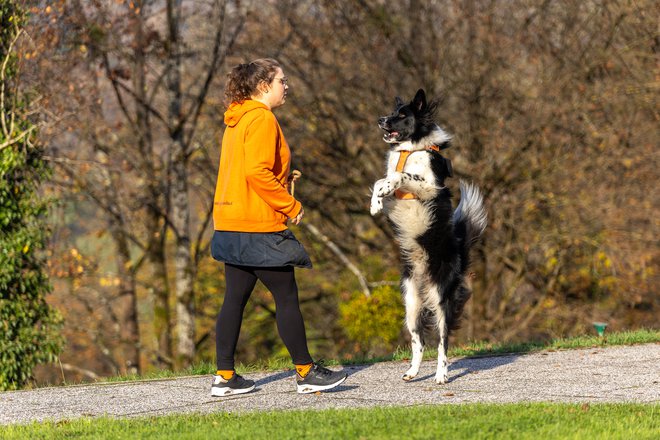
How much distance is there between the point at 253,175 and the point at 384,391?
1.93 m

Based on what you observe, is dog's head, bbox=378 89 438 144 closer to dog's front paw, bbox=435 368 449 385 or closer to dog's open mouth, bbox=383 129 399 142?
dog's open mouth, bbox=383 129 399 142

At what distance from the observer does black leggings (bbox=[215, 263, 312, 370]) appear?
6406 millimetres

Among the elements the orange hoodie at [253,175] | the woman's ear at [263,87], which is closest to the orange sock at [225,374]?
the orange hoodie at [253,175]

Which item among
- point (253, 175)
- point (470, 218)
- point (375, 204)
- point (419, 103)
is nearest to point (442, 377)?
point (470, 218)

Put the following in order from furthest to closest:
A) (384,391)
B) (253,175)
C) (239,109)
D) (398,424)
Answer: (384,391), (239,109), (253,175), (398,424)

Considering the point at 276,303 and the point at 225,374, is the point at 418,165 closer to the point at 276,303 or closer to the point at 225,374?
the point at 276,303

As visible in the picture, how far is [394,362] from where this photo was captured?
8.27m

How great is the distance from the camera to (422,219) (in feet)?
22.7

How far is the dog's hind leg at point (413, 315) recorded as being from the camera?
23.2 ft

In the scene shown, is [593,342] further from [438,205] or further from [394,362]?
[438,205]

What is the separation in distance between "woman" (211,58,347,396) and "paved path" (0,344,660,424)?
0.82ft

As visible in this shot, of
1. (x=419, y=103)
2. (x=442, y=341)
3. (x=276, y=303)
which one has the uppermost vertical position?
(x=419, y=103)

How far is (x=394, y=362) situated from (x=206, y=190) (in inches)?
608

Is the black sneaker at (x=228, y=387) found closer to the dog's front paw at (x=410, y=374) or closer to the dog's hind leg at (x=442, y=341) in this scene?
the dog's front paw at (x=410, y=374)
